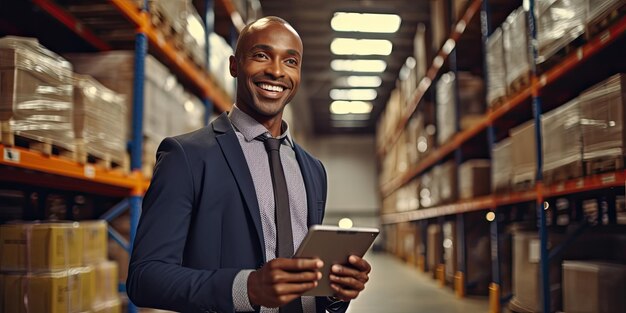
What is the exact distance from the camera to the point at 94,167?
3635mm

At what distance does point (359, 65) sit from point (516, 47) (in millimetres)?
9014

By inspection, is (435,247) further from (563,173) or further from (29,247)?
(29,247)

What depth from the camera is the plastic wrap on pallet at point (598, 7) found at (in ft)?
10.9

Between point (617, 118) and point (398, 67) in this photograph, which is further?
point (398, 67)

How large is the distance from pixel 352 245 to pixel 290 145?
0.64 meters

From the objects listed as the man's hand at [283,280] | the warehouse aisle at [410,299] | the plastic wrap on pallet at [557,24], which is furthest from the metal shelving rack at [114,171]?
the plastic wrap on pallet at [557,24]

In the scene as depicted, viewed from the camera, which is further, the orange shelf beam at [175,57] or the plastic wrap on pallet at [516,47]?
the plastic wrap on pallet at [516,47]

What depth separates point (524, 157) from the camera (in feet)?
16.0

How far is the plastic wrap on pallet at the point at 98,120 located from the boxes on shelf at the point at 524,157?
3189 mm

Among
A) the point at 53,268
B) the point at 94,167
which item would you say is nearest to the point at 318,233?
the point at 53,268

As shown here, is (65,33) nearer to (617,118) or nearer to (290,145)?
(290,145)

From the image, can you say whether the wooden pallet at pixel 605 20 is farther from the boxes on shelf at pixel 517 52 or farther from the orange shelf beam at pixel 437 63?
the orange shelf beam at pixel 437 63

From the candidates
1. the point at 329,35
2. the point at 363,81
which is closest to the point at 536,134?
the point at 329,35

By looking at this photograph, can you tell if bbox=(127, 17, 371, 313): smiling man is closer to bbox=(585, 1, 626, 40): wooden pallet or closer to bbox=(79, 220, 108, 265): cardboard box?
bbox=(79, 220, 108, 265): cardboard box
